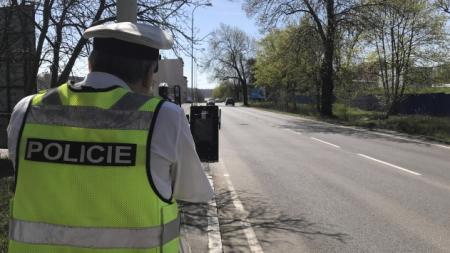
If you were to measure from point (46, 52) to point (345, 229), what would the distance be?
7.31 metres

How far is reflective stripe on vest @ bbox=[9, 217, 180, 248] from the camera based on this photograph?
1946 millimetres

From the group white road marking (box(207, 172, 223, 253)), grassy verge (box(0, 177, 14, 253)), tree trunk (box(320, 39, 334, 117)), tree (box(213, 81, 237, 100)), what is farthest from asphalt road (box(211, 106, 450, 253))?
tree (box(213, 81, 237, 100))

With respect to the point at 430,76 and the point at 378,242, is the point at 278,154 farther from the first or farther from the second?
the point at 430,76

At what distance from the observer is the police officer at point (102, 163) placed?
6.39ft

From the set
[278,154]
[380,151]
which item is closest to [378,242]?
[278,154]

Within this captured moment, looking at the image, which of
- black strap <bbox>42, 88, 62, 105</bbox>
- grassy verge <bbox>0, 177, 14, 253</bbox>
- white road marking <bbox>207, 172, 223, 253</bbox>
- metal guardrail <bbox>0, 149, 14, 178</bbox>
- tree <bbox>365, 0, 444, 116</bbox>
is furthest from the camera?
tree <bbox>365, 0, 444, 116</bbox>

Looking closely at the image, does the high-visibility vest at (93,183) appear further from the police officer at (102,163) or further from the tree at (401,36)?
the tree at (401,36)

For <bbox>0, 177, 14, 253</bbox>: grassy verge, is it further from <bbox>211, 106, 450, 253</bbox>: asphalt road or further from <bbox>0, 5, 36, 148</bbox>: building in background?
<bbox>0, 5, 36, 148</bbox>: building in background

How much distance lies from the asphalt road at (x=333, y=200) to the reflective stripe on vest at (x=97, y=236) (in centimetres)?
437

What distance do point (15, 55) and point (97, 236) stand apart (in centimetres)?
1057

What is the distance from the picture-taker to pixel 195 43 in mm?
11828

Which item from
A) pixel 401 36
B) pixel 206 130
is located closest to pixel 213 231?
pixel 206 130

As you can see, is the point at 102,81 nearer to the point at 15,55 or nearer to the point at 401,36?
the point at 15,55

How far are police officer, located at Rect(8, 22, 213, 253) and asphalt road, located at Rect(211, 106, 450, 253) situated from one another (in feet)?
14.4
